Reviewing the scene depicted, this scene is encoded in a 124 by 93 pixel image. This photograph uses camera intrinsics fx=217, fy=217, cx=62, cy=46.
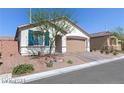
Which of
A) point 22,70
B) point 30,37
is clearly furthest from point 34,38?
point 22,70

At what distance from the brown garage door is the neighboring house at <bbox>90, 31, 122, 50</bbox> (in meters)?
8.69

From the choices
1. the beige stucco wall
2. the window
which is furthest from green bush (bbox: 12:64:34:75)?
the beige stucco wall

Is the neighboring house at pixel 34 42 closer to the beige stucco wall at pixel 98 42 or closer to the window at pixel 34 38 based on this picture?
the window at pixel 34 38

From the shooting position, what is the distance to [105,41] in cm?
3978

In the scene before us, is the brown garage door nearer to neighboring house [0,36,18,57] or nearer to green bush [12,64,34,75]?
neighboring house [0,36,18,57]

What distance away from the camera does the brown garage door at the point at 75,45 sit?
29.7 meters

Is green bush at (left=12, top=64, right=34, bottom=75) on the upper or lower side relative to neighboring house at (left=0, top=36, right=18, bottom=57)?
lower

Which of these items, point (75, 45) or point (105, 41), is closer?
point (75, 45)

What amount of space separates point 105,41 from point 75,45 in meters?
10.9

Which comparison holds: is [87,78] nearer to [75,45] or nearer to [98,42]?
[75,45]

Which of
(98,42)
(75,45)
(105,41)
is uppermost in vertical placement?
(105,41)

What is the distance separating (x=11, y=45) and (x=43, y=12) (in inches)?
191

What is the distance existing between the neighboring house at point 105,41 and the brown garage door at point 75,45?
869 cm

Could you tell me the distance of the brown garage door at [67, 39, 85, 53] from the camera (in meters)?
29.7
